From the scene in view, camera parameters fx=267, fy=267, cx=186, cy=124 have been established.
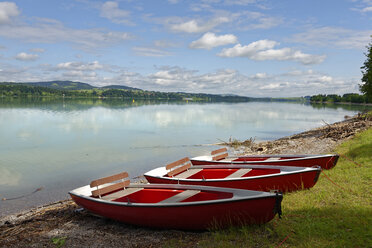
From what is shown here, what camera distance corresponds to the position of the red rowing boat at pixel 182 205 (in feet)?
18.5

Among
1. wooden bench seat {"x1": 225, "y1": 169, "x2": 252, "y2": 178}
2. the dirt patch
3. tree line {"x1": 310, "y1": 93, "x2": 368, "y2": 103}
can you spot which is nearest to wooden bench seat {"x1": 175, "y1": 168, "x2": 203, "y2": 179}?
wooden bench seat {"x1": 225, "y1": 169, "x2": 252, "y2": 178}

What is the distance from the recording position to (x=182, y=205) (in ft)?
19.5

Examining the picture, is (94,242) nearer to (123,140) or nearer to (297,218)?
(297,218)

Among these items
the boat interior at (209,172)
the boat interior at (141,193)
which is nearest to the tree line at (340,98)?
the boat interior at (209,172)

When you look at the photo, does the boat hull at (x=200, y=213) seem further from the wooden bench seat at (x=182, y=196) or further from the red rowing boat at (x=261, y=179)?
the red rowing boat at (x=261, y=179)

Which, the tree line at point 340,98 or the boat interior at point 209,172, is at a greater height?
the tree line at point 340,98

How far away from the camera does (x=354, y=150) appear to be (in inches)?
503

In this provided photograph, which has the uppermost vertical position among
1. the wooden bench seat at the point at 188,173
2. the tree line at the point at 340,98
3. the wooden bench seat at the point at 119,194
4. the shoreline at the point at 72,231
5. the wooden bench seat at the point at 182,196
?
the tree line at the point at 340,98

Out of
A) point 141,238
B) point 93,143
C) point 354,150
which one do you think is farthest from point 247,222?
point 93,143

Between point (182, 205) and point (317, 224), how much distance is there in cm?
288

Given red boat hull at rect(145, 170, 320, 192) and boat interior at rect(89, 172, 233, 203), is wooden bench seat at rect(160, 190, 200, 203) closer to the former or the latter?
boat interior at rect(89, 172, 233, 203)

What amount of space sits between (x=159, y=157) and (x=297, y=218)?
13.5m

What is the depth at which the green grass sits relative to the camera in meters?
5.05

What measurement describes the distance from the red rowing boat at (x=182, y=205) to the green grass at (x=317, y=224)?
33 cm
